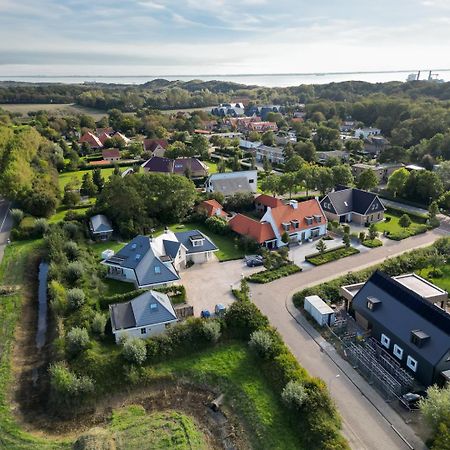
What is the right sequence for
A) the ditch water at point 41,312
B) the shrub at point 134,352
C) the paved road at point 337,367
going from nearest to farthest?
1. the paved road at point 337,367
2. the shrub at point 134,352
3. the ditch water at point 41,312

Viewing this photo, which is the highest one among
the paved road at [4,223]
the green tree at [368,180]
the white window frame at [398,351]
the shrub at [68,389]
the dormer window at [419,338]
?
the green tree at [368,180]

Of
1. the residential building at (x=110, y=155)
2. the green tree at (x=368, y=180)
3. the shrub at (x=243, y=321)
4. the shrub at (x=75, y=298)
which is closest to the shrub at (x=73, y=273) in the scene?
the shrub at (x=75, y=298)

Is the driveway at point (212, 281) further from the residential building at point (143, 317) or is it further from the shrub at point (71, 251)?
the shrub at point (71, 251)

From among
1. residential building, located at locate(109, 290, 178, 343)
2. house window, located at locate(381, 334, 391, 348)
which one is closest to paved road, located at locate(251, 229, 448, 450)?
house window, located at locate(381, 334, 391, 348)

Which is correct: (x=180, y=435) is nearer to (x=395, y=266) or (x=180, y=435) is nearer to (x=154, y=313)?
(x=154, y=313)

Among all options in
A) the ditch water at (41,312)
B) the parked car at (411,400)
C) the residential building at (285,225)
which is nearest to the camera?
the parked car at (411,400)

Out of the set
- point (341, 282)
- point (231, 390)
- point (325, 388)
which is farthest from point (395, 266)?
point (231, 390)

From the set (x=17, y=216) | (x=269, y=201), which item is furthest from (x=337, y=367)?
(x=17, y=216)
